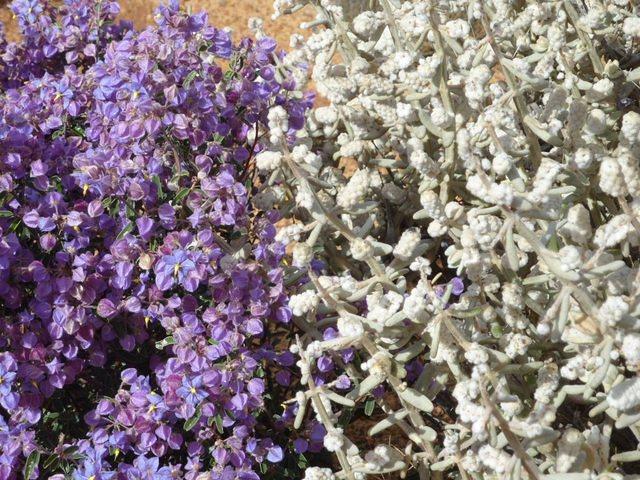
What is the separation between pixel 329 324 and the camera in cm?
216

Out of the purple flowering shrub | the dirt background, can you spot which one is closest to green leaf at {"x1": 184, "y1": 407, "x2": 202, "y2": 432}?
the purple flowering shrub

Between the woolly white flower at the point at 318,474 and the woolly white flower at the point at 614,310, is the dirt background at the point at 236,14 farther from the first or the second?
the woolly white flower at the point at 614,310

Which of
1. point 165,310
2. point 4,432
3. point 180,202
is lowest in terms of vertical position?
point 4,432

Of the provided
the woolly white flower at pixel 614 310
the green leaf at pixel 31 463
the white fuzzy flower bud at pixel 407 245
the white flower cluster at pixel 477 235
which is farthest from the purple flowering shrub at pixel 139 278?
the woolly white flower at pixel 614 310

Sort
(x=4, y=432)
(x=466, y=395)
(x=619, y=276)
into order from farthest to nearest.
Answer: (x=4, y=432) < (x=619, y=276) < (x=466, y=395)

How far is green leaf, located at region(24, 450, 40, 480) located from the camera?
188 centimetres

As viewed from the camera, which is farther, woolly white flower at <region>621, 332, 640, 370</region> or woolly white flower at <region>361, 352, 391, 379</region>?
woolly white flower at <region>361, 352, 391, 379</region>

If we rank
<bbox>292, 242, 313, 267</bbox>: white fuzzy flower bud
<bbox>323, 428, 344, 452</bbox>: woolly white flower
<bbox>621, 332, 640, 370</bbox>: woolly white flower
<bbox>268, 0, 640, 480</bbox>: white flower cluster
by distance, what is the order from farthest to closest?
<bbox>292, 242, 313, 267</bbox>: white fuzzy flower bud → <bbox>323, 428, 344, 452</bbox>: woolly white flower → <bbox>268, 0, 640, 480</bbox>: white flower cluster → <bbox>621, 332, 640, 370</bbox>: woolly white flower

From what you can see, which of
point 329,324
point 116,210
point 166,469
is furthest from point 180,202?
point 166,469

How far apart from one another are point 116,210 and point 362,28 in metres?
0.68

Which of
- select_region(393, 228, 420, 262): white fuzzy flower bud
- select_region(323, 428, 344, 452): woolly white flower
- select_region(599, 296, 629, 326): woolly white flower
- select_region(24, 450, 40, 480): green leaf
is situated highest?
select_region(599, 296, 629, 326): woolly white flower

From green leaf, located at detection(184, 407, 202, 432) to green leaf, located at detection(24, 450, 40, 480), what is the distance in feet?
1.05

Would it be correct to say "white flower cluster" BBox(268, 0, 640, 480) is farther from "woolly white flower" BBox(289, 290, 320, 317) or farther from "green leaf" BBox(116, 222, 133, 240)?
"green leaf" BBox(116, 222, 133, 240)

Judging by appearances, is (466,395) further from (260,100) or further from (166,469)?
(260,100)
